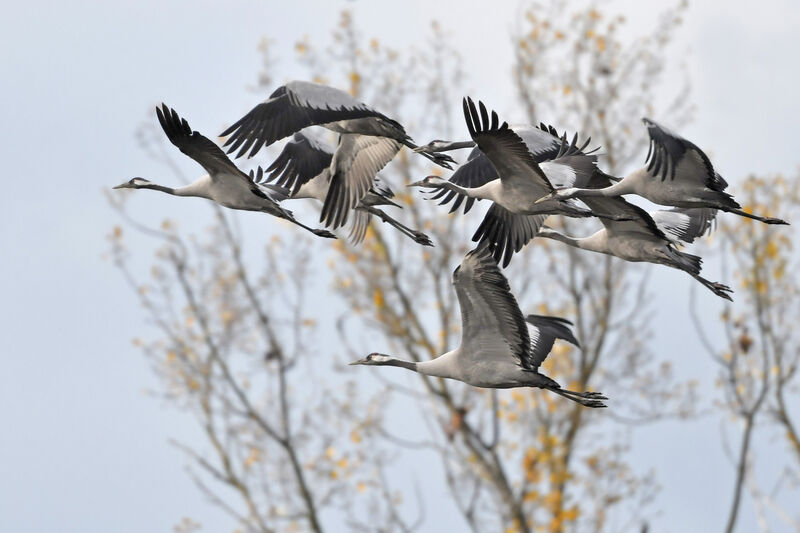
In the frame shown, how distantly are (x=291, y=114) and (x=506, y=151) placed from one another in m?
1.53

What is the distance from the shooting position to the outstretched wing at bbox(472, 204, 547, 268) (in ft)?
27.6

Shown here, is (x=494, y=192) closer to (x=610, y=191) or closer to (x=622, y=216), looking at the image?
(x=610, y=191)

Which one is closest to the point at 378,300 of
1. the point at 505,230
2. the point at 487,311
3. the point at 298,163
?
the point at 298,163

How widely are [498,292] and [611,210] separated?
1.39m

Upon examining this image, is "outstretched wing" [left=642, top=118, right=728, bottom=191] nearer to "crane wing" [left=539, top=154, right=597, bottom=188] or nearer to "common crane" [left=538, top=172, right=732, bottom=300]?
"common crane" [left=538, top=172, right=732, bottom=300]

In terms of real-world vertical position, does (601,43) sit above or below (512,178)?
above

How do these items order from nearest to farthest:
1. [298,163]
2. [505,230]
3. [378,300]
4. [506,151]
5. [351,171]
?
[506,151]
[505,230]
[351,171]
[298,163]
[378,300]

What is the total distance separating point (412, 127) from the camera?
20094 mm

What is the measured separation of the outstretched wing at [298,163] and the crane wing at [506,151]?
227 centimetres

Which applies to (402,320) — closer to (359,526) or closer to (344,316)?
(344,316)

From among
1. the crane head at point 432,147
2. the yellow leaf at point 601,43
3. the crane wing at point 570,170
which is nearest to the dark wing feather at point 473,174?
the crane head at point 432,147

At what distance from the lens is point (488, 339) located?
7.61 meters

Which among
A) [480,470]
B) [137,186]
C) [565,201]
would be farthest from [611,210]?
[480,470]

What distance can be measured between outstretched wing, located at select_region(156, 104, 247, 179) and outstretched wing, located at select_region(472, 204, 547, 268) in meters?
1.70
